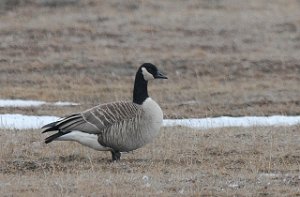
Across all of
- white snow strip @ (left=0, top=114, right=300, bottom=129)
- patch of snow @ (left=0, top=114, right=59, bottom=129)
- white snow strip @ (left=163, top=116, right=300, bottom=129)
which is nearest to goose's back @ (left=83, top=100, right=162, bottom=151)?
patch of snow @ (left=0, top=114, right=59, bottom=129)

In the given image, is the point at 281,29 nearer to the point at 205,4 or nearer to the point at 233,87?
the point at 205,4

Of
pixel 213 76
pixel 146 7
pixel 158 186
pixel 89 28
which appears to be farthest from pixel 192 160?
pixel 146 7

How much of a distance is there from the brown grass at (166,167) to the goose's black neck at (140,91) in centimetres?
89

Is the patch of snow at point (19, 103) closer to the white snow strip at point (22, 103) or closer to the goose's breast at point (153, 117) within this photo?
the white snow strip at point (22, 103)

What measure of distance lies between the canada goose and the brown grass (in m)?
0.30

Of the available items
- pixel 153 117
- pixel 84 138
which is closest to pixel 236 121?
pixel 153 117

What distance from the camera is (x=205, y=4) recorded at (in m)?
39.2

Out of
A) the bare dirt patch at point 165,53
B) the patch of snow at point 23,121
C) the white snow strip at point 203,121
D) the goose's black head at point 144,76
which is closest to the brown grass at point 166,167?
the goose's black head at point 144,76

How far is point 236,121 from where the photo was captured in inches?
790

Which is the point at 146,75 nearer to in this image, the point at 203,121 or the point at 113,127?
the point at 113,127

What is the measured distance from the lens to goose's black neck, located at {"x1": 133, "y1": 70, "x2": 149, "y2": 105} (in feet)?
42.9

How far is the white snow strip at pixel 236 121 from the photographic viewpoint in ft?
60.9

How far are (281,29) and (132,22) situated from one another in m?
6.24

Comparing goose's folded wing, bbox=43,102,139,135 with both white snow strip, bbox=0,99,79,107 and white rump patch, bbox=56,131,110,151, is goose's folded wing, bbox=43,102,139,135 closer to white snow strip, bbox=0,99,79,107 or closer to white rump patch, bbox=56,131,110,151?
white rump patch, bbox=56,131,110,151
